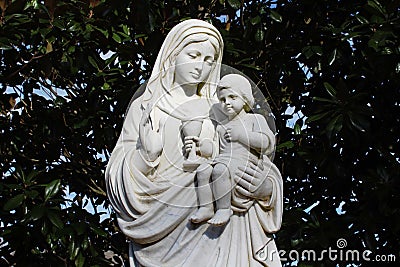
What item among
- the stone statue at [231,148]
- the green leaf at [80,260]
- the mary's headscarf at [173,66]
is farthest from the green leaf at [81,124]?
the stone statue at [231,148]

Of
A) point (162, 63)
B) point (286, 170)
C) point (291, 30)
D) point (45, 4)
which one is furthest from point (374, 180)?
point (45, 4)

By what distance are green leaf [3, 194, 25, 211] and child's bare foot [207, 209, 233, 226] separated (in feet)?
8.24

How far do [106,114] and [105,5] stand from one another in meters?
0.87

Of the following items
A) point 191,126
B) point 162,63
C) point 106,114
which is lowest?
point 191,126

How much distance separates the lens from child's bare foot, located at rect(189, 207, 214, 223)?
5695mm

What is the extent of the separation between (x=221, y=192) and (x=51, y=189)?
96.0 inches

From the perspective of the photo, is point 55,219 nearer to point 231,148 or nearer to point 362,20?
point 231,148

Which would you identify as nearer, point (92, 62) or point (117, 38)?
point (92, 62)

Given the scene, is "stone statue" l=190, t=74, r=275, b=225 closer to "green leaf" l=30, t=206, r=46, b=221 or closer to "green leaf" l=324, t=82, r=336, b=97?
"green leaf" l=324, t=82, r=336, b=97

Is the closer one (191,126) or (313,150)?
(191,126)

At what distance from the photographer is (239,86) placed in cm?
581

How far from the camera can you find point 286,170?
8.30 metres

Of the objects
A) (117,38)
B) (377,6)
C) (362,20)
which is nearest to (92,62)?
(117,38)

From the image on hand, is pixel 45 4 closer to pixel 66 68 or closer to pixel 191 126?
pixel 66 68
